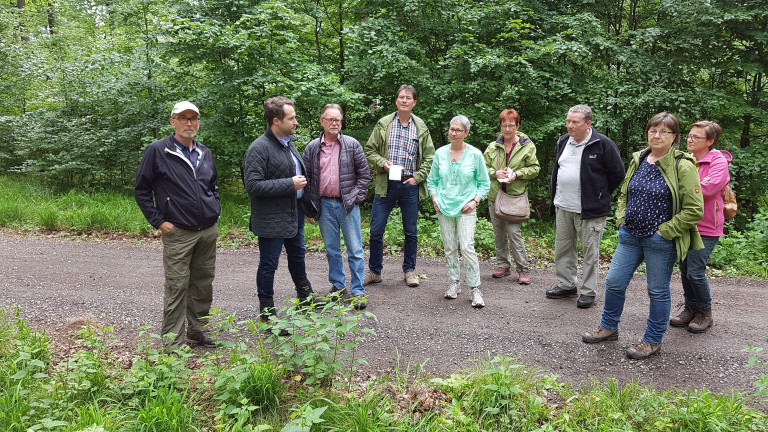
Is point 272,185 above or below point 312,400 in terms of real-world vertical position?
above

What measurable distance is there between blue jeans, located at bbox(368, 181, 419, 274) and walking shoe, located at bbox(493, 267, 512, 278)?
3.89 feet

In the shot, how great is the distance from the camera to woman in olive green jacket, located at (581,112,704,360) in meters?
3.51

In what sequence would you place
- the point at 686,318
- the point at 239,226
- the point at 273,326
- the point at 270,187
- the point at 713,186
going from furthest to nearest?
the point at 239,226 < the point at 686,318 < the point at 713,186 < the point at 270,187 < the point at 273,326

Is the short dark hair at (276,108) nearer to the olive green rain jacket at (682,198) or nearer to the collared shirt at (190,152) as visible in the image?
the collared shirt at (190,152)

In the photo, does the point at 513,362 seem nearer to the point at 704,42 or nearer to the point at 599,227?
the point at 599,227

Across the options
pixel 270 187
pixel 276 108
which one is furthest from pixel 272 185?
pixel 276 108

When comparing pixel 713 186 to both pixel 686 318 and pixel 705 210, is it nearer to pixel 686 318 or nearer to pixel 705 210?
pixel 705 210

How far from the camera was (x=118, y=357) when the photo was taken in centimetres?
375

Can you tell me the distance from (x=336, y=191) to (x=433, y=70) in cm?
534

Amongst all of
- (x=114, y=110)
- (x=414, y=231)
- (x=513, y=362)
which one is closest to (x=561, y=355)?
(x=513, y=362)

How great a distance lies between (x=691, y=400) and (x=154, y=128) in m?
10.6

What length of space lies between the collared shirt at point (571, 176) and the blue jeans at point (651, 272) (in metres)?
0.90

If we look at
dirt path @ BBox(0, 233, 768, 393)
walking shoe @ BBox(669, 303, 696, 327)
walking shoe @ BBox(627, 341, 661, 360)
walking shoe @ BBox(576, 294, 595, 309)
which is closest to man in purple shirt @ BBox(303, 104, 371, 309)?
dirt path @ BBox(0, 233, 768, 393)

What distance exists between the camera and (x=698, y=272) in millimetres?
4086
